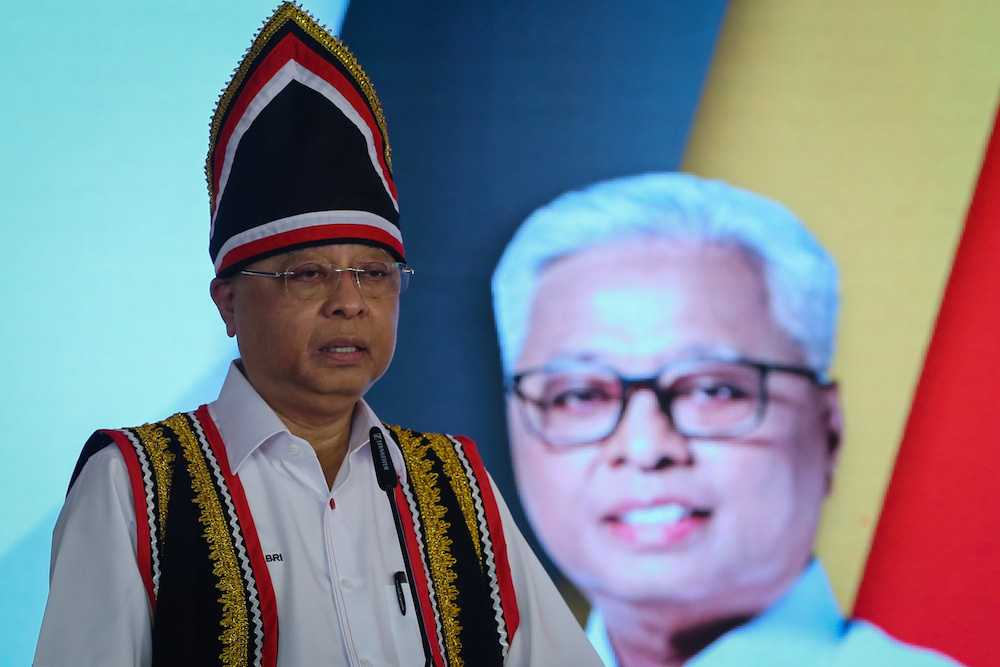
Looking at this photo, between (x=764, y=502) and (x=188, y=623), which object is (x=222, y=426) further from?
(x=764, y=502)

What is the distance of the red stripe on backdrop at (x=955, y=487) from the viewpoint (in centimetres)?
229

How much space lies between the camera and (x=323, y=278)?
131 cm

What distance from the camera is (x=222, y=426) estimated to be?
135cm

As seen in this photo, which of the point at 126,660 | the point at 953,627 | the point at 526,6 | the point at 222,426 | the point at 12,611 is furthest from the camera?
the point at 526,6

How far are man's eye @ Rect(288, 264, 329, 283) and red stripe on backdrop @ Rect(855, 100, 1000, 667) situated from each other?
1.72m

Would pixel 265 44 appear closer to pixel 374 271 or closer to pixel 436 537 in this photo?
pixel 374 271

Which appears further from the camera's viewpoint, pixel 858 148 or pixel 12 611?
pixel 858 148

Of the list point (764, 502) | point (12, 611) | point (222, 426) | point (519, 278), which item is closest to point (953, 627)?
Answer: point (764, 502)

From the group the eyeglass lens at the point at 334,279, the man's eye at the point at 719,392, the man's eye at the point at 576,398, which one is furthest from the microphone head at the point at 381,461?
the man's eye at the point at 719,392

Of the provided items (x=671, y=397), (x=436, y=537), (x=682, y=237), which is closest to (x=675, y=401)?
(x=671, y=397)

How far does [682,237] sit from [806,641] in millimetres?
1103

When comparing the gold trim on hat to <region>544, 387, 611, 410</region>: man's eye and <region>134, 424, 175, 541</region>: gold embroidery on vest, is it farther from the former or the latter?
<region>544, 387, 611, 410</region>: man's eye

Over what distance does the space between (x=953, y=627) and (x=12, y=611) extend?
7.71 ft

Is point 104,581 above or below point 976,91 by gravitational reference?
below
